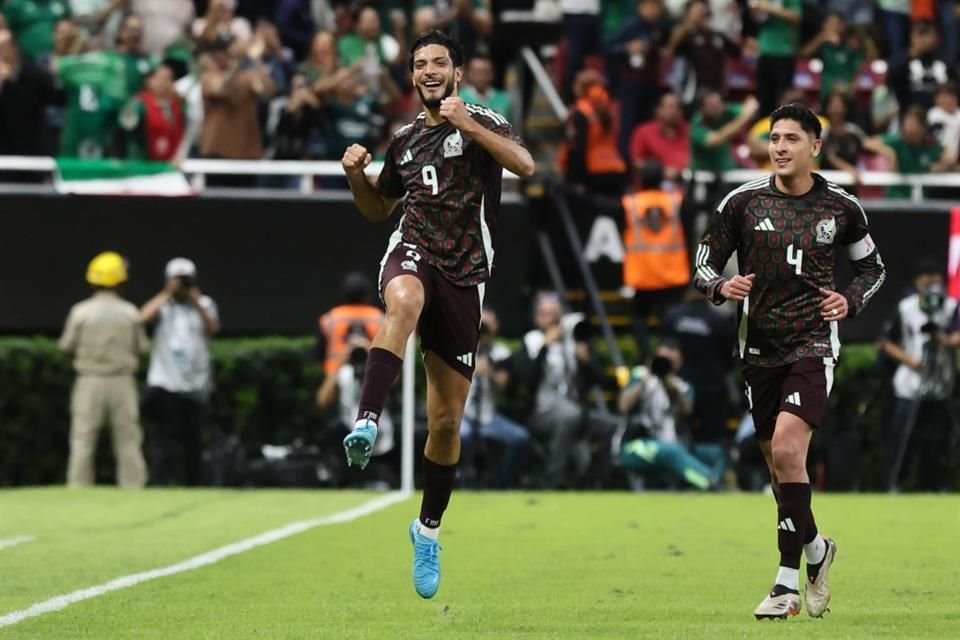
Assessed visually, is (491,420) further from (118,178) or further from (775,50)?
(775,50)

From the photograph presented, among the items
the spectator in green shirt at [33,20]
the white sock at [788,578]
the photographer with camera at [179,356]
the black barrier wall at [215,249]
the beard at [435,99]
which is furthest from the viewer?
the spectator in green shirt at [33,20]

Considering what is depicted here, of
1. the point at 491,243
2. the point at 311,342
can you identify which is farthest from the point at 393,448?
the point at 491,243

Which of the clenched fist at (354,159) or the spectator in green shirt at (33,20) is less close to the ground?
the spectator in green shirt at (33,20)

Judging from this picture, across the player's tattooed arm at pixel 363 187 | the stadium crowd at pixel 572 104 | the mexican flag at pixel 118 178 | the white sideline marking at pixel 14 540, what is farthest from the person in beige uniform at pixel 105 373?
the player's tattooed arm at pixel 363 187

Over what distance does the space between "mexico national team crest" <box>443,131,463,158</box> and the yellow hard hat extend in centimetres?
1228

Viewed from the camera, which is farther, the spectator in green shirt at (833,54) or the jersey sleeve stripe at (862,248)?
the spectator in green shirt at (833,54)

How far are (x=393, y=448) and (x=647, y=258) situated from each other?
3.22 metres

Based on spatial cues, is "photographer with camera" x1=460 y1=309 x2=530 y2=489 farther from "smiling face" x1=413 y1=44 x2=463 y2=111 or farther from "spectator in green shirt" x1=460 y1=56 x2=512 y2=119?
"smiling face" x1=413 y1=44 x2=463 y2=111

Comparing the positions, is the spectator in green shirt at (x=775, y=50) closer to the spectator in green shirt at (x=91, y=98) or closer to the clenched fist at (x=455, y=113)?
the spectator in green shirt at (x=91, y=98)

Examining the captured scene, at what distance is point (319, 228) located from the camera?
23766 mm

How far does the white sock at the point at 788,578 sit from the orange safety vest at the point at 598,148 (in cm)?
1375

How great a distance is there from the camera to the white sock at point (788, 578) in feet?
30.8

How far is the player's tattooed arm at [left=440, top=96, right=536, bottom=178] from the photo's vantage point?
938 centimetres

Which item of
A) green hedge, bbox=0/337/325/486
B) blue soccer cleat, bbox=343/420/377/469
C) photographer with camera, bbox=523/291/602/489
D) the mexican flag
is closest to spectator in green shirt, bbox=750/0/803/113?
photographer with camera, bbox=523/291/602/489
